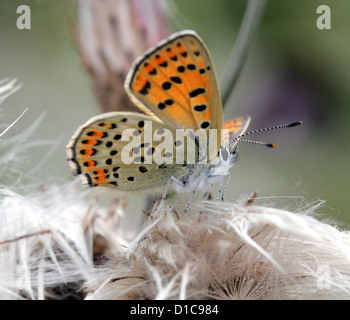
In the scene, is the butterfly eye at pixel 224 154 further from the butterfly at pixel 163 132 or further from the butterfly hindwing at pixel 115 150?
the butterfly hindwing at pixel 115 150

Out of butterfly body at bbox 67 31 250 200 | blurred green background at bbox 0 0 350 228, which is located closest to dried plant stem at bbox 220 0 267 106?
butterfly body at bbox 67 31 250 200

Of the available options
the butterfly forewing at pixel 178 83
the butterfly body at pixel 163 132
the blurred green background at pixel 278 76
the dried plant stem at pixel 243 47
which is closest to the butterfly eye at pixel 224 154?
the butterfly body at pixel 163 132

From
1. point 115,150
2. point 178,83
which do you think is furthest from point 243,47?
point 115,150

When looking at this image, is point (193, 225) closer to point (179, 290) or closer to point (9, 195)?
point (179, 290)

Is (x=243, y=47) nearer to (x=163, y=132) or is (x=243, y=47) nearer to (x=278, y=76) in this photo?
(x=163, y=132)

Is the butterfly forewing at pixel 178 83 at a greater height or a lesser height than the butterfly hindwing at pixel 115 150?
greater
